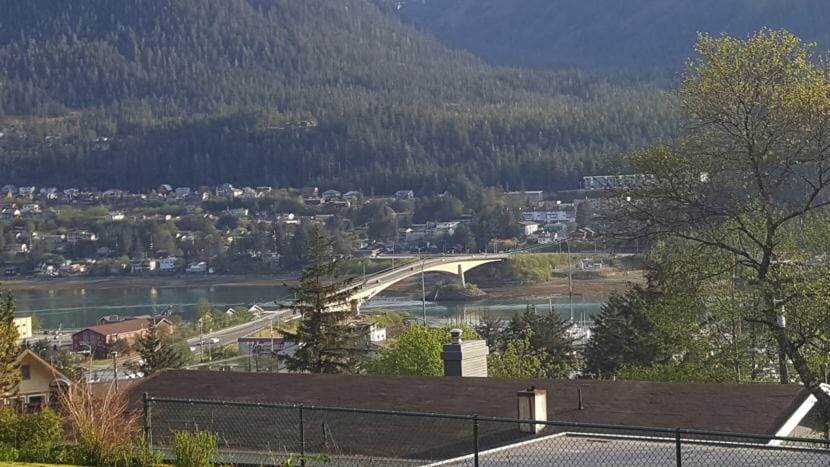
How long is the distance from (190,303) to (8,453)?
79.8 meters

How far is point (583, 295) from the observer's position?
264 feet

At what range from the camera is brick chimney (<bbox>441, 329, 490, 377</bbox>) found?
59.3 feet

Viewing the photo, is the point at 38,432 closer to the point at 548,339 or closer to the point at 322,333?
the point at 322,333

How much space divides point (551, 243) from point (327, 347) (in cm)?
8573

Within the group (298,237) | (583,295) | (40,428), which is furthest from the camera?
(298,237)

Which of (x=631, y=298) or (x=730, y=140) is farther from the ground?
(x=730, y=140)

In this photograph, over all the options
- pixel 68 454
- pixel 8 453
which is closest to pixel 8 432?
pixel 8 453

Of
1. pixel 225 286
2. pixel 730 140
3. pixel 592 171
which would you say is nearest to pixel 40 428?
pixel 730 140

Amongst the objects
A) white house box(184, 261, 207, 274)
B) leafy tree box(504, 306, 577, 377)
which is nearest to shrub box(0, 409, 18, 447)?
leafy tree box(504, 306, 577, 377)

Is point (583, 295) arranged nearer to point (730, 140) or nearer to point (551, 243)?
point (551, 243)

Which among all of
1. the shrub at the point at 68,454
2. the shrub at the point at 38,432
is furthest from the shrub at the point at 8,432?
the shrub at the point at 68,454

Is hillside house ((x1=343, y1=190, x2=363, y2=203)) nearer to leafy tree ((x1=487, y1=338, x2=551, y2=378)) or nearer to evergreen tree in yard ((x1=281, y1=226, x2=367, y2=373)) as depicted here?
leafy tree ((x1=487, y1=338, x2=551, y2=378))

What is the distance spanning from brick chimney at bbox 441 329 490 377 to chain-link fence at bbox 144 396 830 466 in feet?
13.8

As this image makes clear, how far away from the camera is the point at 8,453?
12.1 meters
